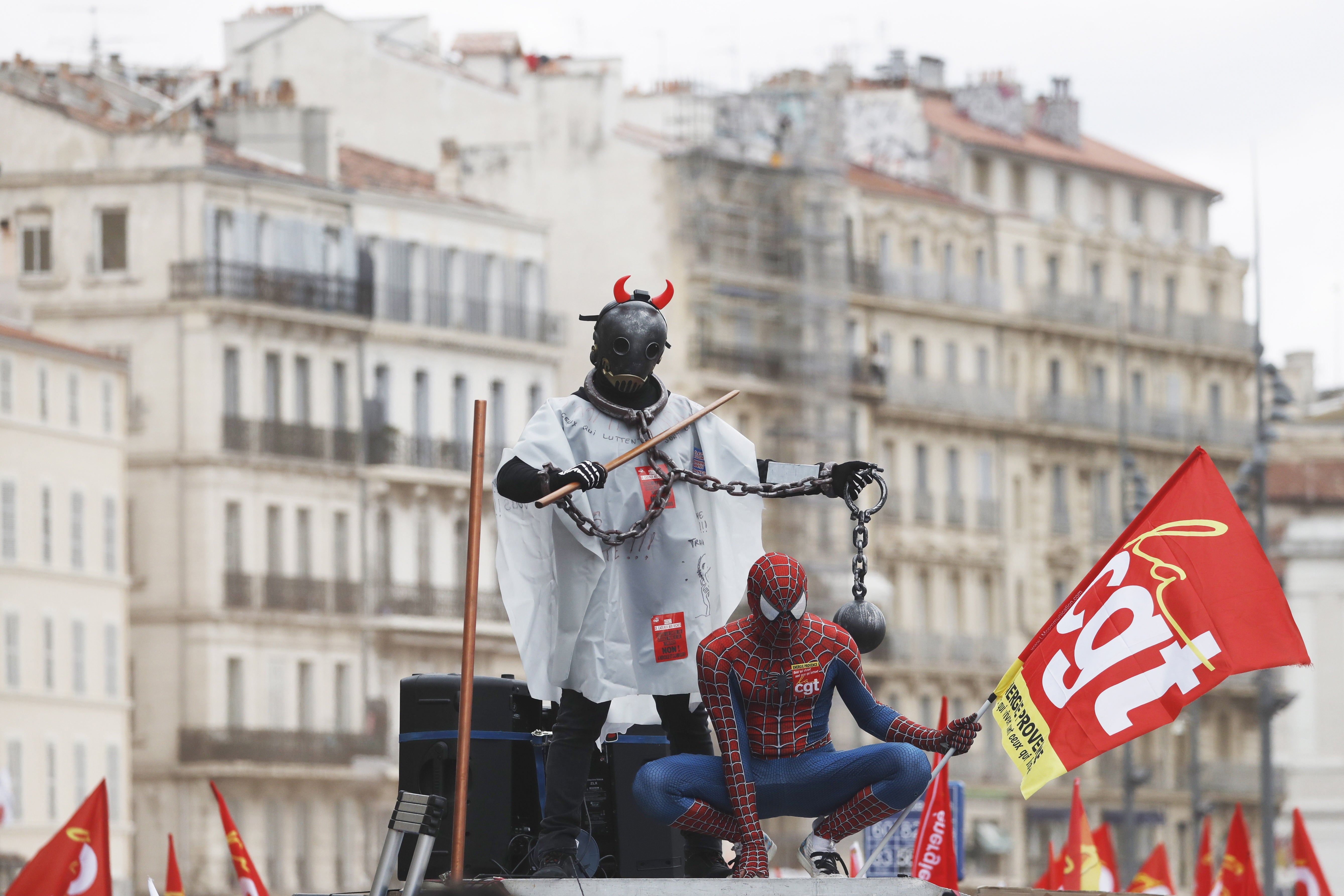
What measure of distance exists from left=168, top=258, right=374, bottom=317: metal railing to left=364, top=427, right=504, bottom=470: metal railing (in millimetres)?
2431

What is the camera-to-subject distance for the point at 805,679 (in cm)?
990

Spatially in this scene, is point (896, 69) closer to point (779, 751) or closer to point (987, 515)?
point (987, 515)

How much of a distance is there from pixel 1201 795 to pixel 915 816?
58.8 metres

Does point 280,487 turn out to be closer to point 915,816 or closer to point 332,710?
point 332,710

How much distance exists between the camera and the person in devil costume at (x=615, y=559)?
10.5m

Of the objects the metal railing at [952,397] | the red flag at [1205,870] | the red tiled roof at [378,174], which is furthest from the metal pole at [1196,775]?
the red tiled roof at [378,174]

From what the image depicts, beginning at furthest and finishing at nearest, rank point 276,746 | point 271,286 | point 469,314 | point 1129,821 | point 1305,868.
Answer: point 469,314 < point 271,286 < point 276,746 < point 1129,821 < point 1305,868

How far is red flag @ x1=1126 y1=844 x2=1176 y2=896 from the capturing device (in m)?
23.9

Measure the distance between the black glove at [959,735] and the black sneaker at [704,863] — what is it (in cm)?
100

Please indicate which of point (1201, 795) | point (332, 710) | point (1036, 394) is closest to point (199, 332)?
point (332, 710)

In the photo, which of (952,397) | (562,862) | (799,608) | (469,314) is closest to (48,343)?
(469,314)

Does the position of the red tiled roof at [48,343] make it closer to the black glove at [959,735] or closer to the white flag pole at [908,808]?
the white flag pole at [908,808]

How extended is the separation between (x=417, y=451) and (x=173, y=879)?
4394 centimetres

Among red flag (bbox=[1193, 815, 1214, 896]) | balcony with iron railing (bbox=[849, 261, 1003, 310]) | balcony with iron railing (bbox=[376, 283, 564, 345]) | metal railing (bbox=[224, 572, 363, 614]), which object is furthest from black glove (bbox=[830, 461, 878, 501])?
balcony with iron railing (bbox=[849, 261, 1003, 310])
